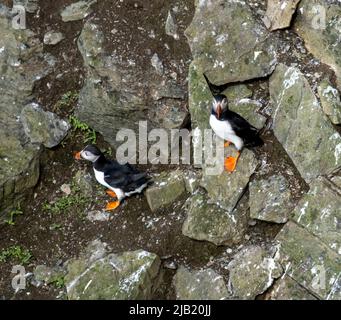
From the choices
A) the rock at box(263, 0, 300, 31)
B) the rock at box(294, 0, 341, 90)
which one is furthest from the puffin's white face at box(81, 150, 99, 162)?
the rock at box(294, 0, 341, 90)

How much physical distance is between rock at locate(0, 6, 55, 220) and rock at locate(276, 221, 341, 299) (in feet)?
11.7

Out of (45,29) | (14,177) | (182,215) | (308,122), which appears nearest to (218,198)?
(182,215)

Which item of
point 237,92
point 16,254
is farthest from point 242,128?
point 16,254

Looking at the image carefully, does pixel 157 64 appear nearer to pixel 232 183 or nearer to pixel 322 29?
pixel 232 183

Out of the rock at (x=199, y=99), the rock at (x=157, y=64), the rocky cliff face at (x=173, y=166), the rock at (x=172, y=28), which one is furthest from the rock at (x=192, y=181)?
the rock at (x=172, y=28)

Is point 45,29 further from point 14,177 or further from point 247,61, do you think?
point 247,61

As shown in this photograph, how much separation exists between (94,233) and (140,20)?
2.97 m

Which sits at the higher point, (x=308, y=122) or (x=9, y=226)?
(x=308, y=122)

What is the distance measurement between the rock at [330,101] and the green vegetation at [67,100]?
344cm

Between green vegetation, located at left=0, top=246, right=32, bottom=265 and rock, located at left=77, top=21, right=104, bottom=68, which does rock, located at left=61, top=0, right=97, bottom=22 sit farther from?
green vegetation, located at left=0, top=246, right=32, bottom=265

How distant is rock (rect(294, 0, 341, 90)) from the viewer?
8609 mm

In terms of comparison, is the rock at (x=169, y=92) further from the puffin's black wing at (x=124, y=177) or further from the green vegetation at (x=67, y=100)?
the green vegetation at (x=67, y=100)

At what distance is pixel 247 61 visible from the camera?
9070 millimetres

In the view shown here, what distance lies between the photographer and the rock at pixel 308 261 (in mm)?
7609
